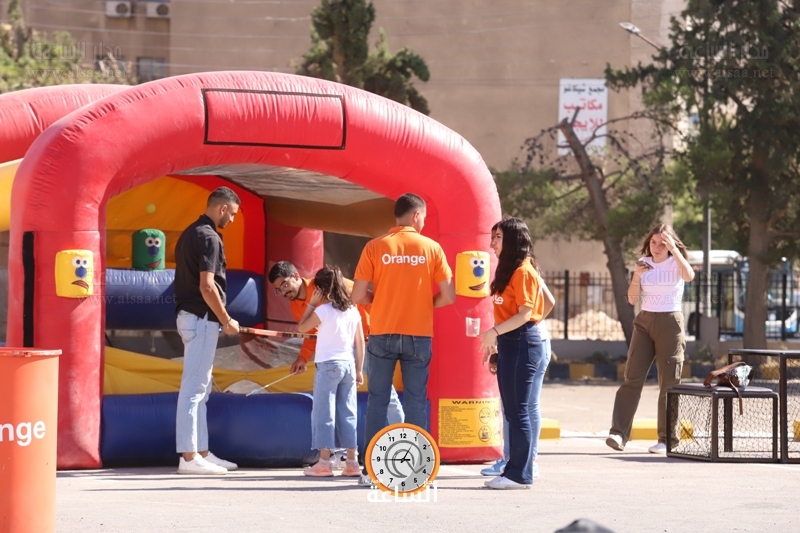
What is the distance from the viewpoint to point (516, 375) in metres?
7.25

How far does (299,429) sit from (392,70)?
14.8 meters

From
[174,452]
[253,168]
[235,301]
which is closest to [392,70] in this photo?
[235,301]

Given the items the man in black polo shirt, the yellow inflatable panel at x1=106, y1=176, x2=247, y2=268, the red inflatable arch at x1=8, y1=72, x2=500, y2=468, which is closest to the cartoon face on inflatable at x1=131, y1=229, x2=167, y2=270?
the yellow inflatable panel at x1=106, y1=176, x2=247, y2=268

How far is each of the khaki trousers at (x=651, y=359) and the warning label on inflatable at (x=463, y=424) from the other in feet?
3.67

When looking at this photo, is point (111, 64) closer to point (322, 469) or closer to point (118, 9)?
point (118, 9)

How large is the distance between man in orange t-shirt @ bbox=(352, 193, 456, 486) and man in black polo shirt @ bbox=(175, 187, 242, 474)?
1.05 m

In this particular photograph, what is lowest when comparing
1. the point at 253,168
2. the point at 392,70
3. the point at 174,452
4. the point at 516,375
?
the point at 174,452

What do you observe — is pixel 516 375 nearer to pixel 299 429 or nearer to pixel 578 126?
pixel 299 429

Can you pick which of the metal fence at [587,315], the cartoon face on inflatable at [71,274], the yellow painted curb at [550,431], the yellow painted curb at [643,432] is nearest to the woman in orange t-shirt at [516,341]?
the cartoon face on inflatable at [71,274]

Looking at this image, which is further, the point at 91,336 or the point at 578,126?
the point at 578,126

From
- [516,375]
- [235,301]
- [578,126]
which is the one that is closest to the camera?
[516,375]

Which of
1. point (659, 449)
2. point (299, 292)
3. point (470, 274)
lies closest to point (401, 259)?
point (470, 274)

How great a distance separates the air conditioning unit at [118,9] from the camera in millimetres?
35812

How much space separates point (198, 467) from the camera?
805 centimetres
